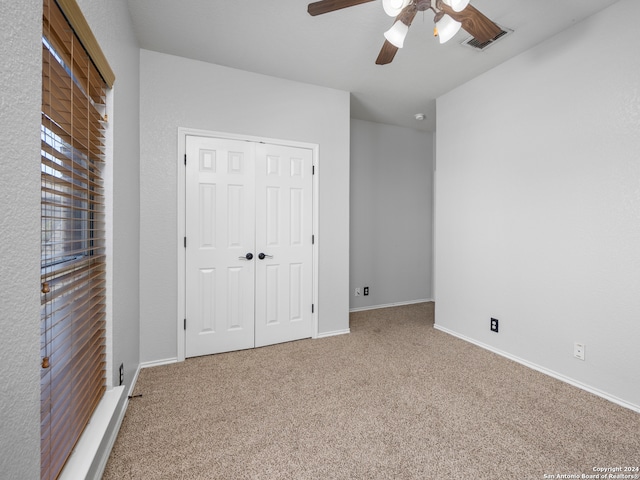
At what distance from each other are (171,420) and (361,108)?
3753 millimetres

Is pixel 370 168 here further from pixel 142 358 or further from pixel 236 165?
pixel 142 358

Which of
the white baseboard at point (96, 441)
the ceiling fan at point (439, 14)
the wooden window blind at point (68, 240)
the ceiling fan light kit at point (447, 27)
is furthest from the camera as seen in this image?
the ceiling fan light kit at point (447, 27)

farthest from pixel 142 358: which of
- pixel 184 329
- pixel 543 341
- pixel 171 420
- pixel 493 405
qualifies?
pixel 543 341

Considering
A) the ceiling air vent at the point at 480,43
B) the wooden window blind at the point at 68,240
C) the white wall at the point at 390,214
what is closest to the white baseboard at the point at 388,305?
the white wall at the point at 390,214

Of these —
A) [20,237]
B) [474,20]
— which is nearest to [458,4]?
[474,20]

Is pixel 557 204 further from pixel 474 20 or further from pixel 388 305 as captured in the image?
pixel 388 305

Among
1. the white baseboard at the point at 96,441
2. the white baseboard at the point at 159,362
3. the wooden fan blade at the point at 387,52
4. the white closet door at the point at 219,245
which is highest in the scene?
the wooden fan blade at the point at 387,52

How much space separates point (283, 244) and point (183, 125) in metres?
1.44

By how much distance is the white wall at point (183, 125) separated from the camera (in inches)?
99.1

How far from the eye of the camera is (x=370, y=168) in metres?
4.29

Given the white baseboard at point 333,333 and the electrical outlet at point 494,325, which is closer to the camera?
the electrical outlet at point 494,325

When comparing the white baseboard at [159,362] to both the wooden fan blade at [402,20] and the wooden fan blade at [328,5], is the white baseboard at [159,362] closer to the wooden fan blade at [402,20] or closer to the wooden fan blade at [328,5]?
the wooden fan blade at [328,5]

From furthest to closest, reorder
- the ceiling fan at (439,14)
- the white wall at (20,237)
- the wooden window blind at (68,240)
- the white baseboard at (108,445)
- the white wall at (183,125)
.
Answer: the white wall at (183,125) < the ceiling fan at (439,14) < the white baseboard at (108,445) < the wooden window blind at (68,240) < the white wall at (20,237)

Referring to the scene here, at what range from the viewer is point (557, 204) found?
2.35 metres
